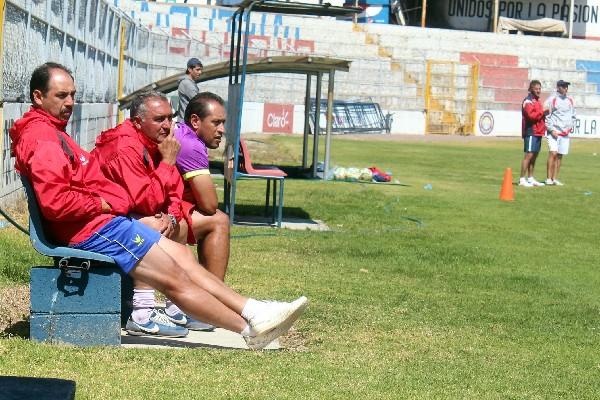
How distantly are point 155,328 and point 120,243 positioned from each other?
2.68 ft

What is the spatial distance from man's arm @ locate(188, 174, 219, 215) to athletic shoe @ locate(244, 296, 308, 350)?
1242 mm

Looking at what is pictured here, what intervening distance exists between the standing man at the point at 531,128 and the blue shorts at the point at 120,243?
16134 mm

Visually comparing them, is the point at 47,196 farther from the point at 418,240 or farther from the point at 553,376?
the point at 418,240

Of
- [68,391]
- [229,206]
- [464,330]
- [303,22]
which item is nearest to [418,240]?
[229,206]

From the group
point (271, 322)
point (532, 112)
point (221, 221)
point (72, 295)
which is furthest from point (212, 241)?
point (532, 112)

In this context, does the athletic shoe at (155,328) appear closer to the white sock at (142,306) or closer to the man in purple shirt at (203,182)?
the white sock at (142,306)

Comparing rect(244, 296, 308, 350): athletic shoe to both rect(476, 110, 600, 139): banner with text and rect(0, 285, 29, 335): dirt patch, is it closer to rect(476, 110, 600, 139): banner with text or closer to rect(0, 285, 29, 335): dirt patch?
rect(0, 285, 29, 335): dirt patch

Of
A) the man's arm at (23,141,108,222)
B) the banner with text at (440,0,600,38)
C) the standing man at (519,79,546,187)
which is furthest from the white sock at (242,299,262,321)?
the banner with text at (440,0,600,38)

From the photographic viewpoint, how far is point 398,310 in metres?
8.48

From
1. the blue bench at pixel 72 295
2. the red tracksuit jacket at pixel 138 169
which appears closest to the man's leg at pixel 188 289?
the blue bench at pixel 72 295

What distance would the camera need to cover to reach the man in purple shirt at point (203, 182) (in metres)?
7.84

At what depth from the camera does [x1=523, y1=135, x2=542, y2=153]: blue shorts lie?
21922 mm

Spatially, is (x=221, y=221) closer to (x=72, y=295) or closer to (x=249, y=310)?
(x=249, y=310)

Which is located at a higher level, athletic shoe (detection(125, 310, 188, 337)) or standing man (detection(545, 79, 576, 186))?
standing man (detection(545, 79, 576, 186))
